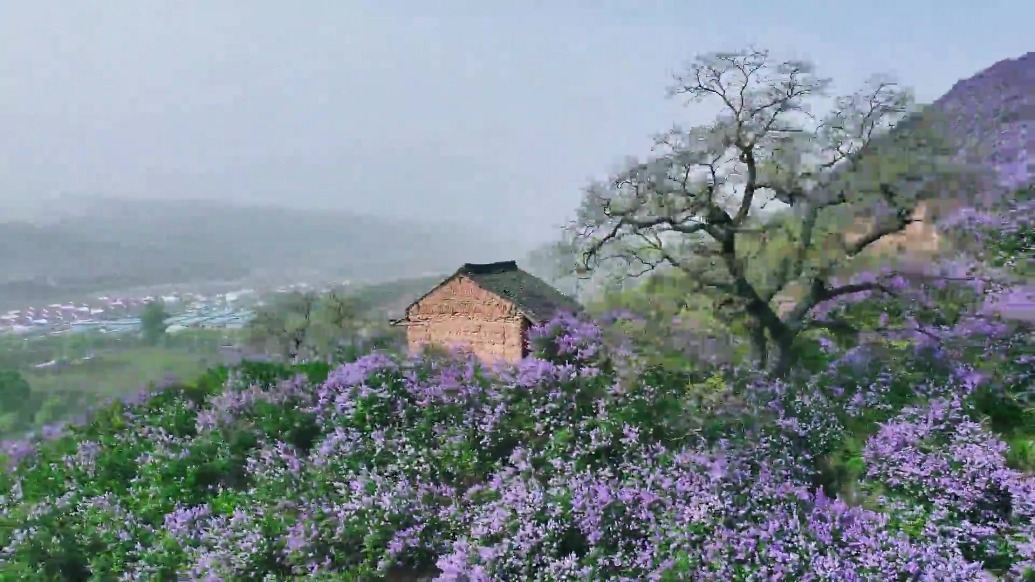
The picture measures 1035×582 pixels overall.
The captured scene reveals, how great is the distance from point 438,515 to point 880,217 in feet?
12.0

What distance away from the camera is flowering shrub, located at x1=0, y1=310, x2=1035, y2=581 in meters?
4.53

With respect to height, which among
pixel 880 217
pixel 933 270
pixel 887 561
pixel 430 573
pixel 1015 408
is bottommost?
pixel 430 573

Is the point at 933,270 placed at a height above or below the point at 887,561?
above

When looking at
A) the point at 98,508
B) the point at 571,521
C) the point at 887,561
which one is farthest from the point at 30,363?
the point at 887,561

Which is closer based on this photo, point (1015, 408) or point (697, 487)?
point (697, 487)

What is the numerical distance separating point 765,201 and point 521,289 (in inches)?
85.5

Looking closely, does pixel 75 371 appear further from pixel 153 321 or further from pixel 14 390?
pixel 153 321

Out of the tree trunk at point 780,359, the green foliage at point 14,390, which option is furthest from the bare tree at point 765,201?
the green foliage at point 14,390

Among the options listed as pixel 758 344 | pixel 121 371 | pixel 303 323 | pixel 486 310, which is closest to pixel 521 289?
pixel 486 310

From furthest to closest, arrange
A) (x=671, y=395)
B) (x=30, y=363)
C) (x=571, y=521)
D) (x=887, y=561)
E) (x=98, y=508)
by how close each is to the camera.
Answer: (x=30, y=363) → (x=98, y=508) → (x=671, y=395) → (x=571, y=521) → (x=887, y=561)

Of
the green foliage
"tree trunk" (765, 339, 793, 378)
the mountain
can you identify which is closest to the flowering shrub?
"tree trunk" (765, 339, 793, 378)

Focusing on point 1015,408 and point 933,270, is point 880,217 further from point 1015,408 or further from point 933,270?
point 1015,408

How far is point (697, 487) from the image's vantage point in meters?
4.90

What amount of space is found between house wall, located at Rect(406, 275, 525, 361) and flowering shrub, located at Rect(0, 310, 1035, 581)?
51 cm
